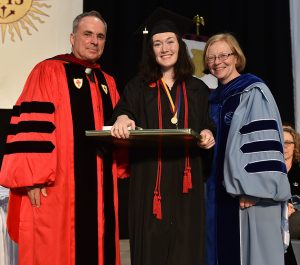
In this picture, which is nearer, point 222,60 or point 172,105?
point 172,105

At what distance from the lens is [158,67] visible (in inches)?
99.8

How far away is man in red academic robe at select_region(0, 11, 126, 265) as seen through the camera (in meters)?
2.43

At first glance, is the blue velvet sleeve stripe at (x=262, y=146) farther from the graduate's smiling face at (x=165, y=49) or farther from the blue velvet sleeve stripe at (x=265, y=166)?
the graduate's smiling face at (x=165, y=49)

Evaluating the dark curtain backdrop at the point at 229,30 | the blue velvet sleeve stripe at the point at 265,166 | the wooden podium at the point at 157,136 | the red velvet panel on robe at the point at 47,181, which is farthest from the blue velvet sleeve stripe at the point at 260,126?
the dark curtain backdrop at the point at 229,30

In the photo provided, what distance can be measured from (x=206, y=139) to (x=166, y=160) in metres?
0.27

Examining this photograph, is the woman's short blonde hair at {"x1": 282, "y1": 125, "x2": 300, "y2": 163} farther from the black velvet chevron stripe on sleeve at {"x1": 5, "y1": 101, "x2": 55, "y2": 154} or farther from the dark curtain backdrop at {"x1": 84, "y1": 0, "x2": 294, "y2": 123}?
the dark curtain backdrop at {"x1": 84, "y1": 0, "x2": 294, "y2": 123}

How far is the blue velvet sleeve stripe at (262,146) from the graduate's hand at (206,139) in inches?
8.7

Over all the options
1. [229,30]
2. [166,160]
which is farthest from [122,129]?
[229,30]

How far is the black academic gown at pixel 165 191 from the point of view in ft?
7.51

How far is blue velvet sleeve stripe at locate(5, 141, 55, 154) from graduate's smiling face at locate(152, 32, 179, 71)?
0.84 m

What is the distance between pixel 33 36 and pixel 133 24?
4.00ft

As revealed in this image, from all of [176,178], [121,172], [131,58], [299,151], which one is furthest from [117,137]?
[131,58]

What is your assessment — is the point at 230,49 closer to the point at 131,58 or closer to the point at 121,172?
the point at 121,172

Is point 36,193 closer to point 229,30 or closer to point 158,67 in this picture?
point 158,67
